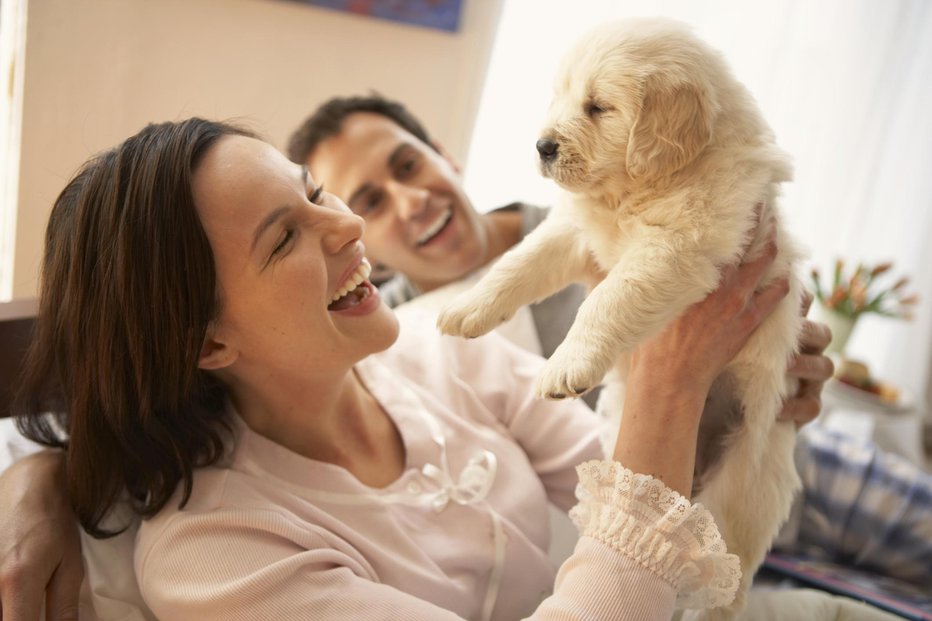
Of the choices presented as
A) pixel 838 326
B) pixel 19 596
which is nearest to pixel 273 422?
pixel 19 596

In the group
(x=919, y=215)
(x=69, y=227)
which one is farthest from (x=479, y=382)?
(x=919, y=215)

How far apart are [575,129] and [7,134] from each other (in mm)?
1362

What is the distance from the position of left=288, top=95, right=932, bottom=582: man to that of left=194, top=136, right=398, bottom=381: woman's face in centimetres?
70

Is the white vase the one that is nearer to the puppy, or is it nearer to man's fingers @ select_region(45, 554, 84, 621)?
the puppy

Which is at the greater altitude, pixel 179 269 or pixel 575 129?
pixel 575 129

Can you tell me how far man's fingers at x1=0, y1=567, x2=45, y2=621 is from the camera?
89 centimetres

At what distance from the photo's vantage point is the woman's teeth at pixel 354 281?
1071mm

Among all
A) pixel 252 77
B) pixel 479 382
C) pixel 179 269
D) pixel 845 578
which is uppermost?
pixel 252 77

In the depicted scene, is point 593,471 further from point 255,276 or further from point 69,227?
point 69,227

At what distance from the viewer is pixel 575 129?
930 millimetres

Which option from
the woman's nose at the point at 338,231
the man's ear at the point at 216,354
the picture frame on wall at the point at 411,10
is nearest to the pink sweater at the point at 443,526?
the man's ear at the point at 216,354

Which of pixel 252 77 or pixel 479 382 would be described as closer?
pixel 479 382

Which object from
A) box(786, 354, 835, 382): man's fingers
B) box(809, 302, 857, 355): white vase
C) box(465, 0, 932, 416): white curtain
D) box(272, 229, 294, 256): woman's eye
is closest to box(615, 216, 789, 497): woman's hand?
box(786, 354, 835, 382): man's fingers

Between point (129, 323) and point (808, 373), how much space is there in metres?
1.02
